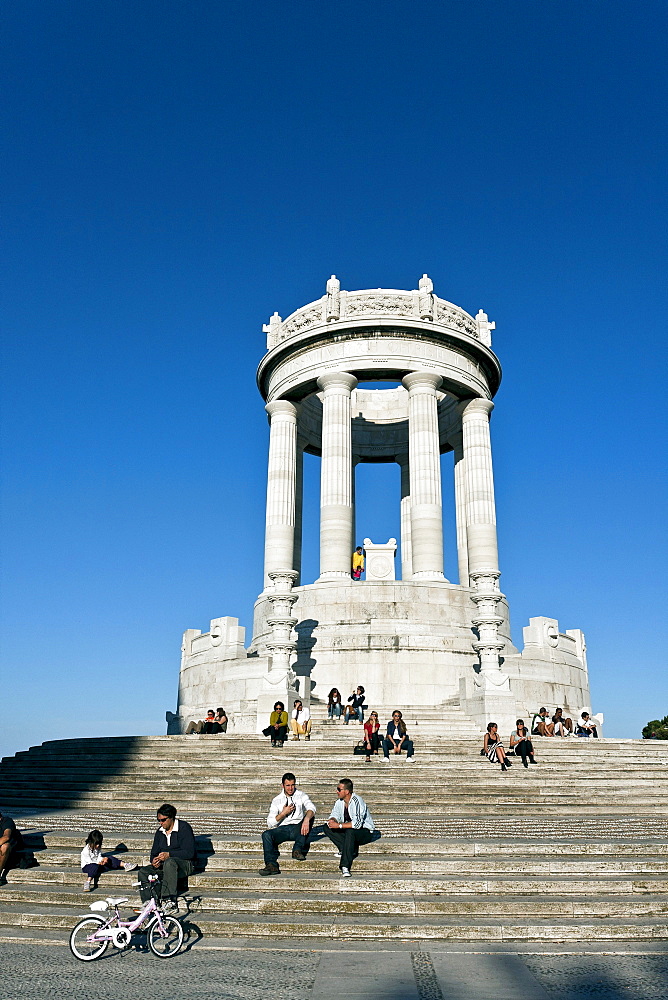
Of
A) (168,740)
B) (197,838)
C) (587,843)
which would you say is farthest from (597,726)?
(197,838)

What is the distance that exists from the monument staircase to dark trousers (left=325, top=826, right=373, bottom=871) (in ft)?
0.73

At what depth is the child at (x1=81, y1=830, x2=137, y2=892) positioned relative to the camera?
1165cm

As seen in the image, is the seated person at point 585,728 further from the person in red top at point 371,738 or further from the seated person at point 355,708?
the person in red top at point 371,738

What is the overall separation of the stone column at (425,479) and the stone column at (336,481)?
347 cm

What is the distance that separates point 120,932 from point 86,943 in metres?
0.46

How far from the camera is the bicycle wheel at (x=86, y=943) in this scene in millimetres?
9133

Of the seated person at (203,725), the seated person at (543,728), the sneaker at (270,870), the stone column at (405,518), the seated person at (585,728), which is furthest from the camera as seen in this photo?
the stone column at (405,518)

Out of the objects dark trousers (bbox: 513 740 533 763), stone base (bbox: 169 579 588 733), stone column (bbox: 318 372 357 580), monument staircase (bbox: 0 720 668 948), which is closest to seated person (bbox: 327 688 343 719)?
stone base (bbox: 169 579 588 733)

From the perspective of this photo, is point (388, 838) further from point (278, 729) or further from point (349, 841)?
point (278, 729)

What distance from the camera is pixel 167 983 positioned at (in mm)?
8172

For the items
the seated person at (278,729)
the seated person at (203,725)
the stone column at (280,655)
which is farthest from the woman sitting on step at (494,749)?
the seated person at (203,725)

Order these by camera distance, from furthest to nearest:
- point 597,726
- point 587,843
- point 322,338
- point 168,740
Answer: point 322,338
point 597,726
point 168,740
point 587,843

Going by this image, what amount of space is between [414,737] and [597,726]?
1358 cm

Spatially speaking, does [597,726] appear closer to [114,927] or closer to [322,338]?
[322,338]
